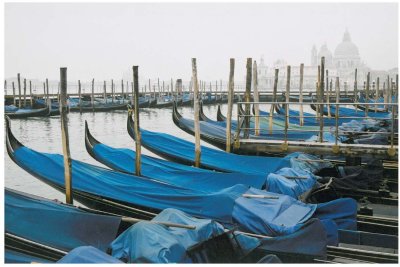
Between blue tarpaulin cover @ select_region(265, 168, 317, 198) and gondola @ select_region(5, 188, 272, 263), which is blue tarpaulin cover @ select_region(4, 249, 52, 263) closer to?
gondola @ select_region(5, 188, 272, 263)

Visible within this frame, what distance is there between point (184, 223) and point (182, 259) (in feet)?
1.17

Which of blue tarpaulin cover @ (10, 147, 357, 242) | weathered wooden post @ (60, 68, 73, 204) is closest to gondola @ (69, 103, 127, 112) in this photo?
blue tarpaulin cover @ (10, 147, 357, 242)

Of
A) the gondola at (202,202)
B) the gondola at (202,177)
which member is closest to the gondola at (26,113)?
the gondola at (202,177)

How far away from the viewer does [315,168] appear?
594 centimetres

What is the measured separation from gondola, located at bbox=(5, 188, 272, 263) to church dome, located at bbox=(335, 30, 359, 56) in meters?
82.1

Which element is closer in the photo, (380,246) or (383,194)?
(380,246)

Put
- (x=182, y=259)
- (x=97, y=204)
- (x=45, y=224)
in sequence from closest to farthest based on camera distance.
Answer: (x=182, y=259) < (x=45, y=224) < (x=97, y=204)

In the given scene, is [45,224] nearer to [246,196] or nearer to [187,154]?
[246,196]

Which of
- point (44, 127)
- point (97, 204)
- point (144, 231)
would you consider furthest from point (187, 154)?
point (44, 127)

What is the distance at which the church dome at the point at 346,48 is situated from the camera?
3187 inches

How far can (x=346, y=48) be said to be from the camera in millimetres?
81562

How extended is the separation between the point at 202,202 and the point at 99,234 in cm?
97

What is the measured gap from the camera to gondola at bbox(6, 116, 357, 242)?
12.6 feet

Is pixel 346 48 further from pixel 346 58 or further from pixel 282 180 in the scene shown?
pixel 282 180
